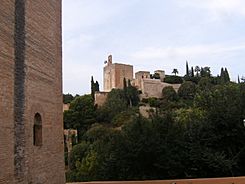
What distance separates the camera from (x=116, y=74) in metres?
78.4

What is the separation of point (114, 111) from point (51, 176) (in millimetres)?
42384

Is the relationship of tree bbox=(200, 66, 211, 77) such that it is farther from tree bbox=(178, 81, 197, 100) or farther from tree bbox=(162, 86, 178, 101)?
tree bbox=(178, 81, 197, 100)

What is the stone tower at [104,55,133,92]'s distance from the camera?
78381 mm

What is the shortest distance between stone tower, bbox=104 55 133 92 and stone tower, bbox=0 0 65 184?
65.9 meters

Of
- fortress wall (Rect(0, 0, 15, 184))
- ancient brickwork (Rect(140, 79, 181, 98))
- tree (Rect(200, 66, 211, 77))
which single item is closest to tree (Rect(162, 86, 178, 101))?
ancient brickwork (Rect(140, 79, 181, 98))

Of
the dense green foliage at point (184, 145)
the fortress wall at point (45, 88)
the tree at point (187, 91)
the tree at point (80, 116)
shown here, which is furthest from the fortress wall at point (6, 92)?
the tree at point (187, 91)

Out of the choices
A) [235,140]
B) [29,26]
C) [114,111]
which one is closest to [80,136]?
[114,111]

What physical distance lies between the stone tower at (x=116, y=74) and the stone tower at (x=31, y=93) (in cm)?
6589

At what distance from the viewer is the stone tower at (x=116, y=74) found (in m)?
78.4

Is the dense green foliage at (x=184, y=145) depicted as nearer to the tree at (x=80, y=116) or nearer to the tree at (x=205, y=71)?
the tree at (x=80, y=116)

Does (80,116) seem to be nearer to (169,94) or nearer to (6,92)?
(169,94)

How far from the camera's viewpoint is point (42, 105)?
9562 millimetres

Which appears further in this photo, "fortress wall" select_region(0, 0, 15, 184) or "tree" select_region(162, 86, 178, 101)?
"tree" select_region(162, 86, 178, 101)

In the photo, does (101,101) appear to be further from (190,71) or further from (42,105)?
(42,105)
